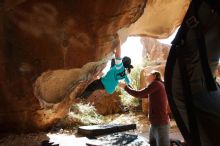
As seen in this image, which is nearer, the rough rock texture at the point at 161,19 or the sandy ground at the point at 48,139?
the sandy ground at the point at 48,139

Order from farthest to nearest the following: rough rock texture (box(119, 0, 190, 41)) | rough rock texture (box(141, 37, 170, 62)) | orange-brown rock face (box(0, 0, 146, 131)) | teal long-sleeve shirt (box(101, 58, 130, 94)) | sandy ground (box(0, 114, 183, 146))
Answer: rough rock texture (box(141, 37, 170, 62)) < rough rock texture (box(119, 0, 190, 41)) < sandy ground (box(0, 114, 183, 146)) < orange-brown rock face (box(0, 0, 146, 131)) < teal long-sleeve shirt (box(101, 58, 130, 94))

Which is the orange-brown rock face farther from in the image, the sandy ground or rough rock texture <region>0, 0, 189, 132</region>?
the sandy ground

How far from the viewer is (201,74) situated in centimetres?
166

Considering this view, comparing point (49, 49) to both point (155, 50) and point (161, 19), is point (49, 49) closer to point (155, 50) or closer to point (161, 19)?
point (161, 19)

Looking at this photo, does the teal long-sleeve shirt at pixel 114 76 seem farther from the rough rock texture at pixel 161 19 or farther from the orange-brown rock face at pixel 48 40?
the rough rock texture at pixel 161 19

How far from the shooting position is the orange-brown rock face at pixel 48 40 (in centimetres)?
571

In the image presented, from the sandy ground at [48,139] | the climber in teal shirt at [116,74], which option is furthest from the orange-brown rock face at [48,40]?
the climber in teal shirt at [116,74]

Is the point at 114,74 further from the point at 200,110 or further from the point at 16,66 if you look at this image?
the point at 200,110

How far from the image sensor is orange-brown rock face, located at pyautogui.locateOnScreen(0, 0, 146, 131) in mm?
5711

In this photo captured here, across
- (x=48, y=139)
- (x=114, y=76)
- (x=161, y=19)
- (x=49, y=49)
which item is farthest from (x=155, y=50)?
(x=114, y=76)

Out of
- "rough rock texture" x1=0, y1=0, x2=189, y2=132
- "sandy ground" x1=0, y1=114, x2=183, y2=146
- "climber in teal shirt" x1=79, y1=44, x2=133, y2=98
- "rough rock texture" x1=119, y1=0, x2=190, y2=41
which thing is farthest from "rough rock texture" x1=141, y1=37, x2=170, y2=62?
"climber in teal shirt" x1=79, y1=44, x2=133, y2=98

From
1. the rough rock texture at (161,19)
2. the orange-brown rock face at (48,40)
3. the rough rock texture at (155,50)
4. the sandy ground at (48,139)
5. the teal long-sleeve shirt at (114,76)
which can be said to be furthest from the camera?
the rough rock texture at (155,50)

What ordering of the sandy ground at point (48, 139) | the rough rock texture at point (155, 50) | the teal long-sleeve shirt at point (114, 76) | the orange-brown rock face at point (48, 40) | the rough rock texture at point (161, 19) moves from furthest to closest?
the rough rock texture at point (155, 50) < the rough rock texture at point (161, 19) < the sandy ground at point (48, 139) < the orange-brown rock face at point (48, 40) < the teal long-sleeve shirt at point (114, 76)

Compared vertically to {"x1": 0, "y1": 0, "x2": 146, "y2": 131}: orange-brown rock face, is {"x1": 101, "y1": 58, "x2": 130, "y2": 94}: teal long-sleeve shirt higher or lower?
lower
